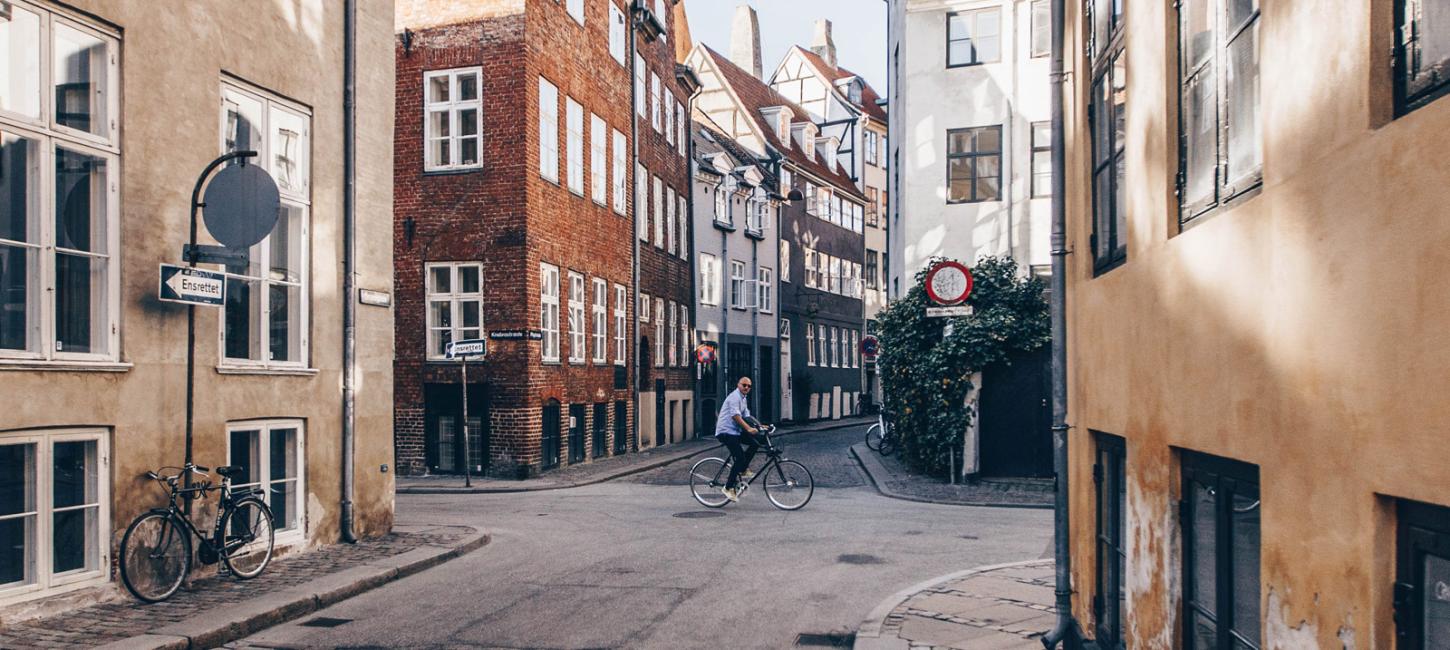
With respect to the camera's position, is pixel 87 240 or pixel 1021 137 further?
A: pixel 1021 137

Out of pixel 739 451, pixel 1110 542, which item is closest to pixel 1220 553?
pixel 1110 542

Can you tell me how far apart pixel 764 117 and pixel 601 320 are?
24.3 meters

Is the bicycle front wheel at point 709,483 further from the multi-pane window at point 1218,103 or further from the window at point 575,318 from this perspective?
the multi-pane window at point 1218,103

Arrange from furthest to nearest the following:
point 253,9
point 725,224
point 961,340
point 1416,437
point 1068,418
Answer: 1. point 725,224
2. point 961,340
3. point 253,9
4. point 1068,418
5. point 1416,437

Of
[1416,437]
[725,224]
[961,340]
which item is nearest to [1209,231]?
[1416,437]

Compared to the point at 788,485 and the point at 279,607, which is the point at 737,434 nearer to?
the point at 788,485

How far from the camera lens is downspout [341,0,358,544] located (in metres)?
12.9

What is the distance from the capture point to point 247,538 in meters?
10.9

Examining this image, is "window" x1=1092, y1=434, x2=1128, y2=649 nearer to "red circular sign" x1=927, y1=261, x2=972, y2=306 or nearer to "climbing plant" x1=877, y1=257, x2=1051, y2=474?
"red circular sign" x1=927, y1=261, x2=972, y2=306

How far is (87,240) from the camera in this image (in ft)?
31.1

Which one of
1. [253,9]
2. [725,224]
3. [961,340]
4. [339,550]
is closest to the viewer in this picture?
[253,9]

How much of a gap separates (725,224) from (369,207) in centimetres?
2704

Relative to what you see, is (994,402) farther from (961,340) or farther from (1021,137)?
(1021,137)

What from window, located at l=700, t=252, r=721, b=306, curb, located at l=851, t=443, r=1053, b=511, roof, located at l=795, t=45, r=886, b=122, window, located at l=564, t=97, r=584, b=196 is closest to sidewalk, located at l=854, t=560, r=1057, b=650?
curb, located at l=851, t=443, r=1053, b=511
